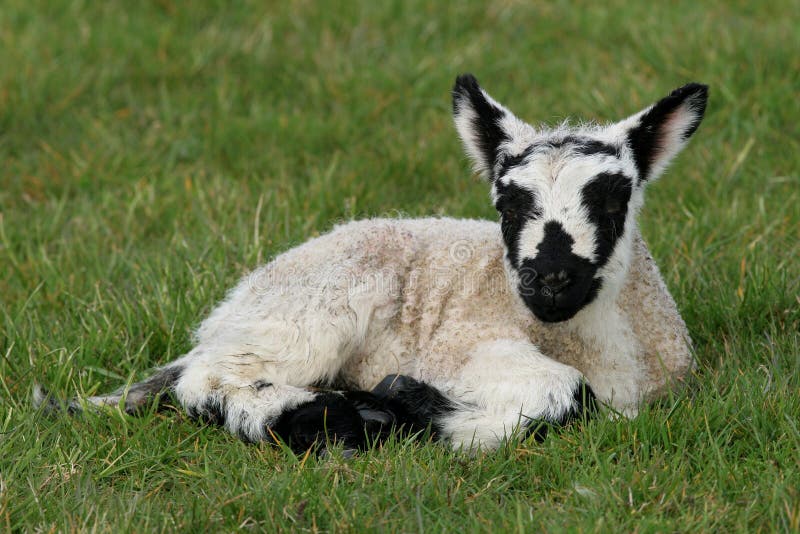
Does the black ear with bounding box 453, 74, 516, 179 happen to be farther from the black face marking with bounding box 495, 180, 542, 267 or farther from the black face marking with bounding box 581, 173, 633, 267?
the black face marking with bounding box 581, 173, 633, 267

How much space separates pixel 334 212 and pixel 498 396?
136 inches

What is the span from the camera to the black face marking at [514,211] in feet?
17.8

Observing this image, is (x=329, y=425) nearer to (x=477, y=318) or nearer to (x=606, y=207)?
(x=477, y=318)

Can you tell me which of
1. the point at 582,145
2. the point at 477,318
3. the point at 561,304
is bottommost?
the point at 477,318

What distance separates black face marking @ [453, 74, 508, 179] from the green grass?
166cm

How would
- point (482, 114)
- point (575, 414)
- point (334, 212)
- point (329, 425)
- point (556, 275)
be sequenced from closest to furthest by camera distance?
point (556, 275) → point (575, 414) → point (329, 425) → point (482, 114) → point (334, 212)

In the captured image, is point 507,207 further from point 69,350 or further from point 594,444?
point 69,350

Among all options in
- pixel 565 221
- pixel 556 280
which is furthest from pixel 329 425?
pixel 565 221

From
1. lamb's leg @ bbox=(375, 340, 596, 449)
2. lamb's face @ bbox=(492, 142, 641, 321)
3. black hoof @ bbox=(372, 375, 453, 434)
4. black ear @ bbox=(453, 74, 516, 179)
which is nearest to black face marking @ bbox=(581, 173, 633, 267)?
lamb's face @ bbox=(492, 142, 641, 321)

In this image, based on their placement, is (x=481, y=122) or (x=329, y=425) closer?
(x=329, y=425)

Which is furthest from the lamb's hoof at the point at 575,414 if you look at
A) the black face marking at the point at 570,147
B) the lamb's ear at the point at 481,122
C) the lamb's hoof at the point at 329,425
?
the lamb's ear at the point at 481,122

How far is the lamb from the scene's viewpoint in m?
5.37

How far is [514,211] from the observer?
18.1 feet

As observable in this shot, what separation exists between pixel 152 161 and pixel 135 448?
15.6ft
